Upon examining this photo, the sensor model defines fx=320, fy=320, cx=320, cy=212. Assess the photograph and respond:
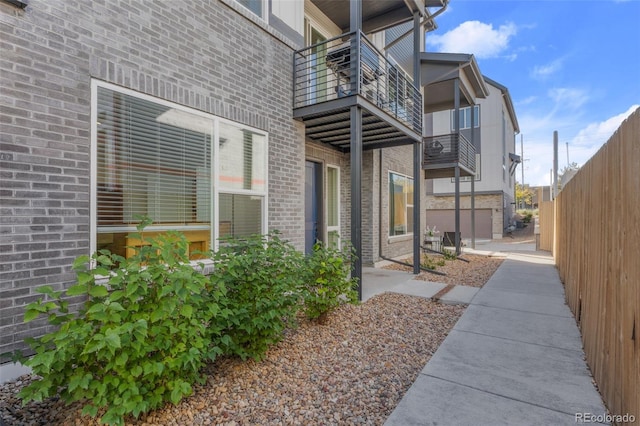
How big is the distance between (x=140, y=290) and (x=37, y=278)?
147 centimetres

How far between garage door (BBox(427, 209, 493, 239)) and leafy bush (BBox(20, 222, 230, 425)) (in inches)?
824

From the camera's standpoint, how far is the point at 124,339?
188cm

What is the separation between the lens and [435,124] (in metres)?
22.4

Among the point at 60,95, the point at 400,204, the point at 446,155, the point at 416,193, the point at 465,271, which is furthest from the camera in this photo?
the point at 446,155

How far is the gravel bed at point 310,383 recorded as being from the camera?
229 centimetres

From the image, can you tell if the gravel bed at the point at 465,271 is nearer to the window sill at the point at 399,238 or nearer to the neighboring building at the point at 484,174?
the window sill at the point at 399,238

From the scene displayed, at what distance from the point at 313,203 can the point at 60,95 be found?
16.3 feet

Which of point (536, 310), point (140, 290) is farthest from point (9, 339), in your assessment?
point (536, 310)

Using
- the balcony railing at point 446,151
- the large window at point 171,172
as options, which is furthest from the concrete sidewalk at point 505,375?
the balcony railing at point 446,151

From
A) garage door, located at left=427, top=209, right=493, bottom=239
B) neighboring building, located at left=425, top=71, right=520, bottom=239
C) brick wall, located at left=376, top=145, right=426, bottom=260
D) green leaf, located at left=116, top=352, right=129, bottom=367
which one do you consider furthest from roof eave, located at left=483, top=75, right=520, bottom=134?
green leaf, located at left=116, top=352, right=129, bottom=367

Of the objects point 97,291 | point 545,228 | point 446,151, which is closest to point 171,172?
point 97,291

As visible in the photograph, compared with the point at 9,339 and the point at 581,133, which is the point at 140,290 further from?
the point at 581,133

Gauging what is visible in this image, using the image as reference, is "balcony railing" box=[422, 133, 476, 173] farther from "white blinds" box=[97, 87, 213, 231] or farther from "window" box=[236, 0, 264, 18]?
"white blinds" box=[97, 87, 213, 231]

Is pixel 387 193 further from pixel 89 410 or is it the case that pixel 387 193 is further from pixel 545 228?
pixel 545 228
